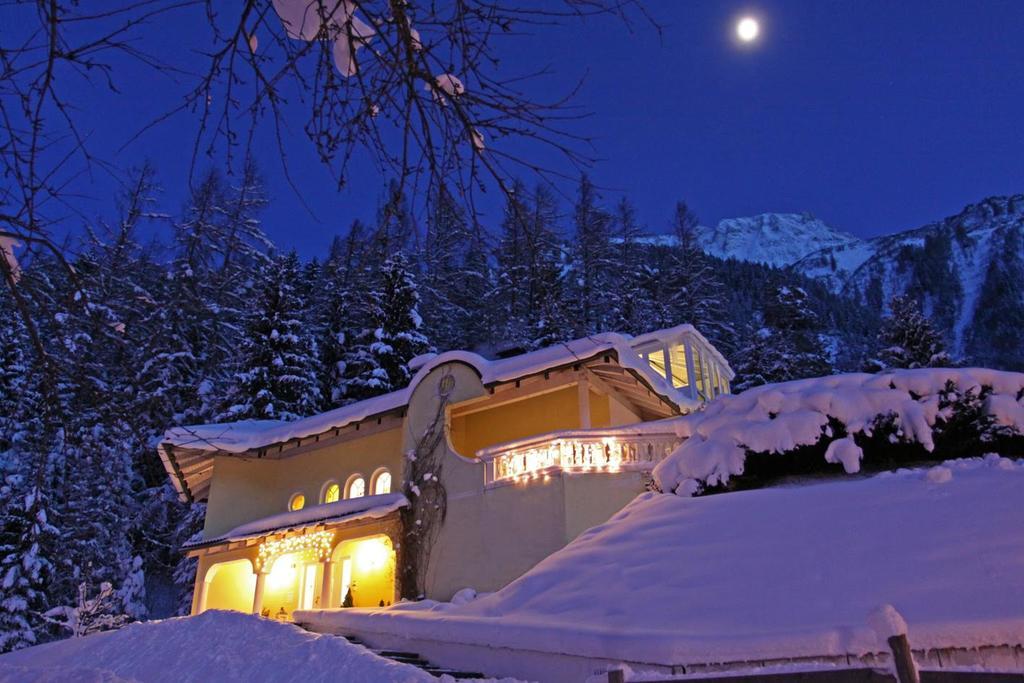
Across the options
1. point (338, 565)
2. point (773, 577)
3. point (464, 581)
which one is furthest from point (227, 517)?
point (773, 577)

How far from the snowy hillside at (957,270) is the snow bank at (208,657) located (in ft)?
194

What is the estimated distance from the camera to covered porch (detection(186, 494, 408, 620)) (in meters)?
17.6

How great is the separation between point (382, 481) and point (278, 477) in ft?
15.9

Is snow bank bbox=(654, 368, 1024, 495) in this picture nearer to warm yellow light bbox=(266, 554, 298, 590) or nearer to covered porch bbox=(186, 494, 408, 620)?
covered porch bbox=(186, 494, 408, 620)

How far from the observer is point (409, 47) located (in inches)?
129

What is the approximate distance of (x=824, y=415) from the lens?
10.2m

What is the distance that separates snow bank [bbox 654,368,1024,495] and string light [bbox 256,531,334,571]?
10721 mm

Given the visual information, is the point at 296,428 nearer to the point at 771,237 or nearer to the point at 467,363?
the point at 467,363

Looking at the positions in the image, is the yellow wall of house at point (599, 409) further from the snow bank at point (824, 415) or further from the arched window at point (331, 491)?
the arched window at point (331, 491)

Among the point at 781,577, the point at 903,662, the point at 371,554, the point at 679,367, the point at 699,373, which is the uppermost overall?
the point at 679,367

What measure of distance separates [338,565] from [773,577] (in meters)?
15.0

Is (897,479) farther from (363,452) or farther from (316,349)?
(316,349)

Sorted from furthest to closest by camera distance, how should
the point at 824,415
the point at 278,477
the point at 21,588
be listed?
the point at 21,588, the point at 278,477, the point at 824,415

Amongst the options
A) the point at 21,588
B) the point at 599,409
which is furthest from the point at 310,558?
the point at 21,588
